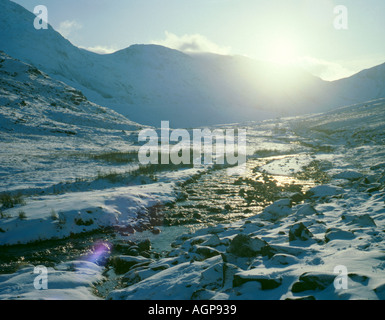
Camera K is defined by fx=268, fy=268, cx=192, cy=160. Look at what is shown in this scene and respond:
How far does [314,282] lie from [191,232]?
6173 millimetres

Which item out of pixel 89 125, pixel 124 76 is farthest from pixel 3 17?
pixel 89 125

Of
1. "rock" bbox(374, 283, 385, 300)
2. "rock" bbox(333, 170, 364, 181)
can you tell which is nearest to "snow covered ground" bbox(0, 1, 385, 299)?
"rock" bbox(374, 283, 385, 300)

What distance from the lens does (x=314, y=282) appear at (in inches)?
187

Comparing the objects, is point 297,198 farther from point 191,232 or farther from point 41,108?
point 41,108

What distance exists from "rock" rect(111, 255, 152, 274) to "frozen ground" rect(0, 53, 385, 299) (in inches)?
1.3

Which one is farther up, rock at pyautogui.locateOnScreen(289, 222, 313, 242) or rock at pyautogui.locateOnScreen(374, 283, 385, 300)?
rock at pyautogui.locateOnScreen(374, 283, 385, 300)

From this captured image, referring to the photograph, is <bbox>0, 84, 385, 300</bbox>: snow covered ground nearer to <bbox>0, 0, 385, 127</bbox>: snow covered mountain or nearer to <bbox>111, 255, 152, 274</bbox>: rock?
<bbox>111, 255, 152, 274</bbox>: rock

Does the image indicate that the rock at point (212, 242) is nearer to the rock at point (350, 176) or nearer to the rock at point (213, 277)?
the rock at point (213, 277)

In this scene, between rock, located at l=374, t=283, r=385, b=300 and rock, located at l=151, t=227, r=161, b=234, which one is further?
rock, located at l=151, t=227, r=161, b=234

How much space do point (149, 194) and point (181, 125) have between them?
364 ft

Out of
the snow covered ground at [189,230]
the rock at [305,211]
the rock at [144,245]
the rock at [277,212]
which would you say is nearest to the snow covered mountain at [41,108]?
the snow covered ground at [189,230]

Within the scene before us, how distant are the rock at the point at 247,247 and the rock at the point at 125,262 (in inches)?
104

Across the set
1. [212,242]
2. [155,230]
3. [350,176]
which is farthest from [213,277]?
[350,176]

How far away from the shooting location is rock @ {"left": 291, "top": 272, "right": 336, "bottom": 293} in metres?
4.70
